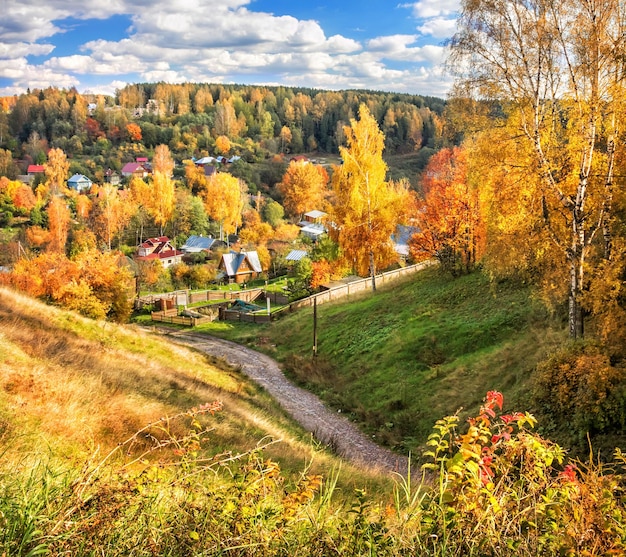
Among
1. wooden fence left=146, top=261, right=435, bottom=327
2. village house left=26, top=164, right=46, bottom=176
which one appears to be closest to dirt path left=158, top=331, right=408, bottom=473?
wooden fence left=146, top=261, right=435, bottom=327

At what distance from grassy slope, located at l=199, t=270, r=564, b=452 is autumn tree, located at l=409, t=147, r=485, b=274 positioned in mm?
1532

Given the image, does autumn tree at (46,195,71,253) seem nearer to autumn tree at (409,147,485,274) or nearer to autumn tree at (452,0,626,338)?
autumn tree at (409,147,485,274)

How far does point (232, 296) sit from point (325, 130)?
11259 cm

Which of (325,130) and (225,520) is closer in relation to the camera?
(225,520)

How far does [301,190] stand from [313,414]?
2937 inches

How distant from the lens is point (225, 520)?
309cm

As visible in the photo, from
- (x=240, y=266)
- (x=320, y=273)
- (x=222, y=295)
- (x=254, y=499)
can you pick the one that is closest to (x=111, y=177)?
(x=240, y=266)

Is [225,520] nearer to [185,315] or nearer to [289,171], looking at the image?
[185,315]

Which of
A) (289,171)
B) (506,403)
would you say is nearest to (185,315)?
(506,403)

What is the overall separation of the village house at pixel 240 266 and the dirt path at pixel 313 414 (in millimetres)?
28738

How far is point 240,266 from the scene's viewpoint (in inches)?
2234

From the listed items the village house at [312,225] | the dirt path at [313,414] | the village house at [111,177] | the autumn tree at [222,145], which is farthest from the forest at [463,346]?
the autumn tree at [222,145]

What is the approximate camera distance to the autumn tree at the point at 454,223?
25.5 m

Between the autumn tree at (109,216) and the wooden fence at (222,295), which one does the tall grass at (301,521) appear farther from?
the autumn tree at (109,216)
